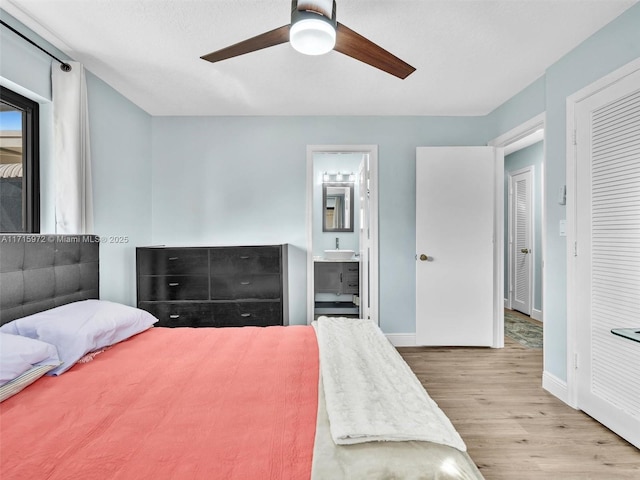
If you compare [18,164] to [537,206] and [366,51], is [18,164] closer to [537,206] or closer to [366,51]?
[366,51]

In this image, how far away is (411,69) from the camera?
6.51 ft

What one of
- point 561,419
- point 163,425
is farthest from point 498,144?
point 163,425

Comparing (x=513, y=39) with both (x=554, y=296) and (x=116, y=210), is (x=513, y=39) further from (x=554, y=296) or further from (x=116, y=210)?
(x=116, y=210)

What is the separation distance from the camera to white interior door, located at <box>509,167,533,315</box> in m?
4.99

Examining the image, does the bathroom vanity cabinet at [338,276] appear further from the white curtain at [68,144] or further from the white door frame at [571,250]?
the white curtain at [68,144]

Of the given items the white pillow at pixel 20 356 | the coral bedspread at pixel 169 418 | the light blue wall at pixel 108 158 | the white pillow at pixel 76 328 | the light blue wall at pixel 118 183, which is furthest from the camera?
the light blue wall at pixel 118 183

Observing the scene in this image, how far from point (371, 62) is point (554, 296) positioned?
219cm

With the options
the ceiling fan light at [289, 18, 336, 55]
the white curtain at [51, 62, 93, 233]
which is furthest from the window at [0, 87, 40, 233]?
the ceiling fan light at [289, 18, 336, 55]

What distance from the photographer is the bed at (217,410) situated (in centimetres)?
86

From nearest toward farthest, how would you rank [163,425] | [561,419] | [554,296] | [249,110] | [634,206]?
[163,425]
[634,206]
[561,419]
[554,296]
[249,110]

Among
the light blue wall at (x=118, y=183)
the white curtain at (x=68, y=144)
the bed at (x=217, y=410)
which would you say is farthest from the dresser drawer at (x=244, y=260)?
the bed at (x=217, y=410)

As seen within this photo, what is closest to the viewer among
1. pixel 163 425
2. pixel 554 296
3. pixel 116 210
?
pixel 163 425

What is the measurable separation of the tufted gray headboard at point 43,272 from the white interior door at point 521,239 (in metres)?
5.30

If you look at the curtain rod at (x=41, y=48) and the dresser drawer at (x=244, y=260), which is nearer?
the curtain rod at (x=41, y=48)
